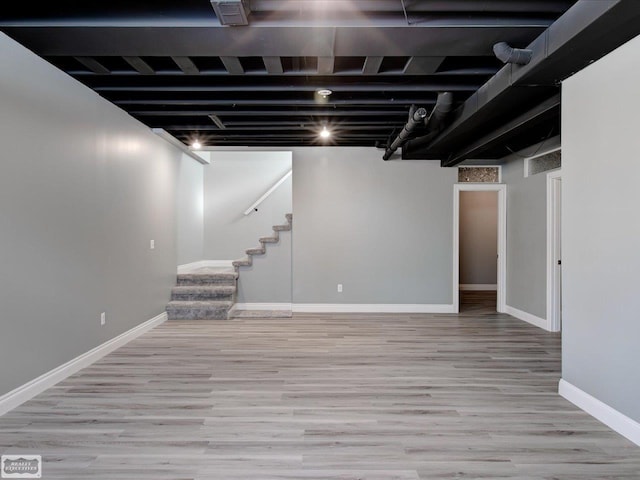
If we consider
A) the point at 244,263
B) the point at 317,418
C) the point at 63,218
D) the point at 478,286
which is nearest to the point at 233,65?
the point at 63,218

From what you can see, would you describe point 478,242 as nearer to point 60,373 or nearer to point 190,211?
point 190,211

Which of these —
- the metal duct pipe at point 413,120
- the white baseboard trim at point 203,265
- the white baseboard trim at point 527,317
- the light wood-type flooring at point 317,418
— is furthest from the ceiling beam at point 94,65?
Result: the white baseboard trim at point 527,317

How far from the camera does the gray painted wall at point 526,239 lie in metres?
5.05

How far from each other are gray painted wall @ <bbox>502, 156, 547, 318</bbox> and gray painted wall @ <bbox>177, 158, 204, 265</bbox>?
17.2 ft

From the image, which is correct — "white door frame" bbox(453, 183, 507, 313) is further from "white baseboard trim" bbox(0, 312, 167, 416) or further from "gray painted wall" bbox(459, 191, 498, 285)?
"white baseboard trim" bbox(0, 312, 167, 416)

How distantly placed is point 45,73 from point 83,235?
4.43 ft

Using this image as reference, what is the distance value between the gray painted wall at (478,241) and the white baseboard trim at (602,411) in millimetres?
5814

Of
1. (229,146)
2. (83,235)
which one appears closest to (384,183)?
(229,146)

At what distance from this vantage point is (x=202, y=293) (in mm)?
5719

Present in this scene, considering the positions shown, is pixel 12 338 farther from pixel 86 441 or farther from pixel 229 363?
pixel 229 363

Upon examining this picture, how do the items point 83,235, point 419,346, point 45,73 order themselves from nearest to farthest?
1. point 45,73
2. point 83,235
3. point 419,346

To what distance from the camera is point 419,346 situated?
4172 mm

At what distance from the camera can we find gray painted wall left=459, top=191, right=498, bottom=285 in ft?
27.9

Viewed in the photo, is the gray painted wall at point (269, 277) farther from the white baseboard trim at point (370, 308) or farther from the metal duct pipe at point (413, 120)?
the metal duct pipe at point (413, 120)
